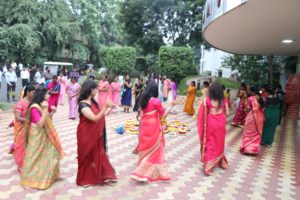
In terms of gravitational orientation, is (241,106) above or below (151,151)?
above

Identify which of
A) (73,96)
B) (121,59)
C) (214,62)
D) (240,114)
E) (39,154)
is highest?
(214,62)

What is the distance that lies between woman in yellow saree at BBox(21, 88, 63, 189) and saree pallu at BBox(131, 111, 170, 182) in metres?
1.19

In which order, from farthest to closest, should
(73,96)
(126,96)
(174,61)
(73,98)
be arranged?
1. (174,61)
2. (126,96)
3. (73,98)
4. (73,96)

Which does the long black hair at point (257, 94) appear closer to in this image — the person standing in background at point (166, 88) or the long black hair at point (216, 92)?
the long black hair at point (216, 92)

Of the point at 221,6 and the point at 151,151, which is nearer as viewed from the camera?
the point at 151,151

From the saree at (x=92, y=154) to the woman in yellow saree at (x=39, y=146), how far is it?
1.31ft

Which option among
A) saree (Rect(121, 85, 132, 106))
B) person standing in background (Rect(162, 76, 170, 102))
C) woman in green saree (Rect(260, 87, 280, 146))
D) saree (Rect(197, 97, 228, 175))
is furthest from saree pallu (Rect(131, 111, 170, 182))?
person standing in background (Rect(162, 76, 170, 102))

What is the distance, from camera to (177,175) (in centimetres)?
522

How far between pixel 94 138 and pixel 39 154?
31.0 inches

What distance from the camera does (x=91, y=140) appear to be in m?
4.12

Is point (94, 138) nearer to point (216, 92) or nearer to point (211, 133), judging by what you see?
point (211, 133)

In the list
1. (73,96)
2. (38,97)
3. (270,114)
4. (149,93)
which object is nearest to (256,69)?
(270,114)

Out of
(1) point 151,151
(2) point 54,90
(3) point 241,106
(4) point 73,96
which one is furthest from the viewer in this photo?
(3) point 241,106

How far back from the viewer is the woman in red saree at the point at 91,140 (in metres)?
4.05
